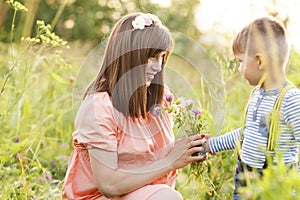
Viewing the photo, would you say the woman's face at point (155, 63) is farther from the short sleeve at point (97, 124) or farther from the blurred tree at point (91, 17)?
the blurred tree at point (91, 17)

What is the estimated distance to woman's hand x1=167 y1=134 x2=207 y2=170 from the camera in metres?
2.20

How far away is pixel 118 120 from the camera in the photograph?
223 cm

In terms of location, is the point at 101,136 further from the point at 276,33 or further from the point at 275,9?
the point at 275,9

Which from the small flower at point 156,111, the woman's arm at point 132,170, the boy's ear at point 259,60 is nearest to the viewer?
the boy's ear at point 259,60

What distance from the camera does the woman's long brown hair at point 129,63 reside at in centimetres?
217

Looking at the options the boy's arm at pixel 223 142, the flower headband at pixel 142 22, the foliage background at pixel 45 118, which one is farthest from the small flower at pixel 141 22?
the boy's arm at pixel 223 142

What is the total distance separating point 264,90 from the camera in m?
2.08

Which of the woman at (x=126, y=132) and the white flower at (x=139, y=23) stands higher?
the white flower at (x=139, y=23)

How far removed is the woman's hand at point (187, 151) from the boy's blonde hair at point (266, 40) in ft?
1.17

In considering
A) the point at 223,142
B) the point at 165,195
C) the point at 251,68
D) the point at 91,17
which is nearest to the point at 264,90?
the point at 251,68

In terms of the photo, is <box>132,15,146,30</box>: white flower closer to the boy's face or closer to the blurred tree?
the boy's face

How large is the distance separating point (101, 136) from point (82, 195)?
283 millimetres

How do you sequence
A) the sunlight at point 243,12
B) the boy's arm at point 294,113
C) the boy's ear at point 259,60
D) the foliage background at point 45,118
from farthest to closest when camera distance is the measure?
the sunlight at point 243,12 < the foliage background at point 45,118 < the boy's ear at point 259,60 < the boy's arm at point 294,113

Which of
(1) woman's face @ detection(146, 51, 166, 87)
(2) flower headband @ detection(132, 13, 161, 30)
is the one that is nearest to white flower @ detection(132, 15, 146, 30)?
(2) flower headband @ detection(132, 13, 161, 30)
